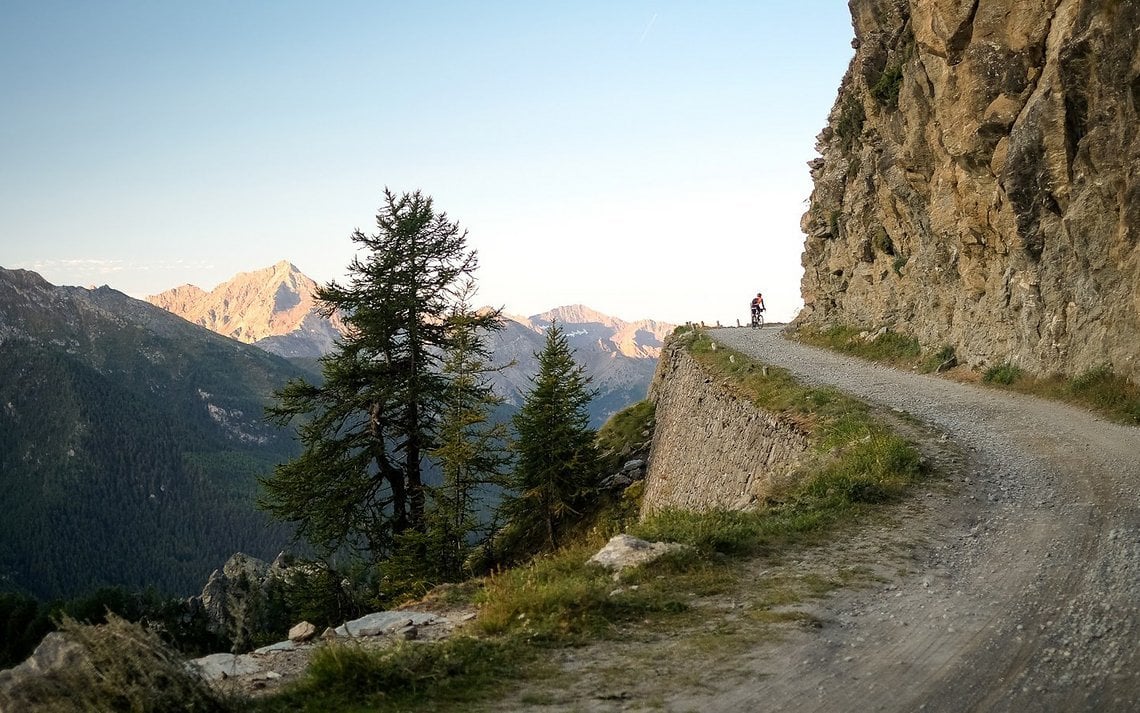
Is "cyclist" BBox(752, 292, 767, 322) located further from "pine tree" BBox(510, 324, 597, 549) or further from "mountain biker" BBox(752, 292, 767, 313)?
"pine tree" BBox(510, 324, 597, 549)

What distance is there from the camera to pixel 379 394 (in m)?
23.3

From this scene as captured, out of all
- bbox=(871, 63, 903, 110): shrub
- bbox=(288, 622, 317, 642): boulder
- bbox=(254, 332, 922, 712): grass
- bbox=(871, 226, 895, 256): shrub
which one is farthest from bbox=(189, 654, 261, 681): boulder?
bbox=(871, 226, 895, 256): shrub

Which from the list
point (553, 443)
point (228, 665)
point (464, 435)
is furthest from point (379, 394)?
point (228, 665)

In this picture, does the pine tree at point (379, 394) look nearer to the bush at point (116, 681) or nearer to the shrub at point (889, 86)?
the bush at point (116, 681)

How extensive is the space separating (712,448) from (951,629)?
20.9 meters

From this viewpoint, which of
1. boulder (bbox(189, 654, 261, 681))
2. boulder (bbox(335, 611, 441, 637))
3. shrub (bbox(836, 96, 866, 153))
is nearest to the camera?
boulder (bbox(189, 654, 261, 681))

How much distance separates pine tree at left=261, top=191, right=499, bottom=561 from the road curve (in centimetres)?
1679

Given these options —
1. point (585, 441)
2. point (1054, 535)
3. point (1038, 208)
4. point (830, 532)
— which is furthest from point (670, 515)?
point (585, 441)

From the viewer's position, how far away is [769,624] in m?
7.36

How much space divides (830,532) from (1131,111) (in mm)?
15363

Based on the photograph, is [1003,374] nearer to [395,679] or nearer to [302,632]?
[302,632]

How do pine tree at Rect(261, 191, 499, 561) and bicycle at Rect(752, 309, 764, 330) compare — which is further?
bicycle at Rect(752, 309, 764, 330)

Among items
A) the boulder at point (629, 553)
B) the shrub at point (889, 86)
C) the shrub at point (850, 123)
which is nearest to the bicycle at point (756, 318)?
the shrub at point (850, 123)

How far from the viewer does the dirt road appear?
5.67 m
